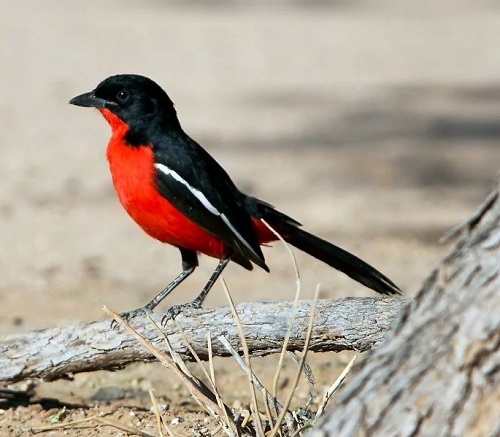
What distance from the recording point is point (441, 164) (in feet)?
36.7

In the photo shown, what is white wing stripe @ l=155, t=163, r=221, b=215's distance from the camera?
16.8 ft

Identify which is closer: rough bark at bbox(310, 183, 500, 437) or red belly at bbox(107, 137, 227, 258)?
rough bark at bbox(310, 183, 500, 437)

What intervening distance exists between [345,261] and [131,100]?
1.27 meters

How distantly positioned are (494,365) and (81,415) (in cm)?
233

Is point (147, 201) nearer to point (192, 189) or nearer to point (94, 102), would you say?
point (192, 189)

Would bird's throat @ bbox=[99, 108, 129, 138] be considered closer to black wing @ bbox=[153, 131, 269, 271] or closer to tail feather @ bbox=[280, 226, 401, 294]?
black wing @ bbox=[153, 131, 269, 271]

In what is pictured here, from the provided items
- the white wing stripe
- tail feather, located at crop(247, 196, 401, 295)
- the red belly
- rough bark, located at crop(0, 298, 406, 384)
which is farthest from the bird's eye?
rough bark, located at crop(0, 298, 406, 384)

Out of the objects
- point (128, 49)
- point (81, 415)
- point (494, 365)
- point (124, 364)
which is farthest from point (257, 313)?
point (128, 49)

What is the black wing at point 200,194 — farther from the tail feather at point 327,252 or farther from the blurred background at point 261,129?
the blurred background at point 261,129

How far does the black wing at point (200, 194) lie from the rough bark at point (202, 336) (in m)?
0.66

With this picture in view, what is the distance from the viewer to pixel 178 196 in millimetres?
5129

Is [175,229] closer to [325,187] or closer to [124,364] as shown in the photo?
[124,364]

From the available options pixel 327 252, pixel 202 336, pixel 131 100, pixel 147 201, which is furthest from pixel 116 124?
pixel 202 336

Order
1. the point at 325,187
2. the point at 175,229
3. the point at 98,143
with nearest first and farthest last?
the point at 175,229 → the point at 325,187 → the point at 98,143
